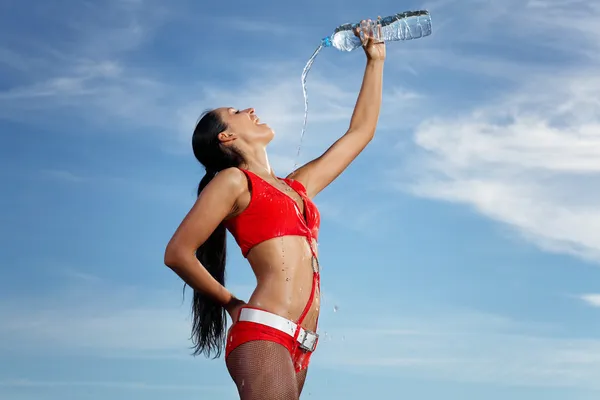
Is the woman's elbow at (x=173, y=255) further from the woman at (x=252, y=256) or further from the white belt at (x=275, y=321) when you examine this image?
the white belt at (x=275, y=321)

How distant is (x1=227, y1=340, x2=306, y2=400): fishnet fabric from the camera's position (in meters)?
3.93

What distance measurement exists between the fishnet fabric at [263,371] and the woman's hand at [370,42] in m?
2.31

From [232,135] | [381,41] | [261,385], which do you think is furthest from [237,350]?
[381,41]

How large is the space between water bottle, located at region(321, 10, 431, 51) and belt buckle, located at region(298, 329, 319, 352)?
230 centimetres

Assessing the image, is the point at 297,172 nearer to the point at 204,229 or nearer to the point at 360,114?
the point at 360,114

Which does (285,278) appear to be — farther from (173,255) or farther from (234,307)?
(173,255)

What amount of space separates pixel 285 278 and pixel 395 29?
260 centimetres

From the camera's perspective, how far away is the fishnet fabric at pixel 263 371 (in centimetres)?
393

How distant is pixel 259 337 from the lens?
4.02 metres

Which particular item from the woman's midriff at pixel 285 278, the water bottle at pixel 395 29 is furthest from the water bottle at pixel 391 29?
the woman's midriff at pixel 285 278

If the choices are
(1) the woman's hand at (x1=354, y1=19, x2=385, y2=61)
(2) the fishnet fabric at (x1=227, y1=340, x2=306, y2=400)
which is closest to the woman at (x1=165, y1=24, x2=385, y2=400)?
(2) the fishnet fabric at (x1=227, y1=340, x2=306, y2=400)

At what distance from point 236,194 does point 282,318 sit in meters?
0.70

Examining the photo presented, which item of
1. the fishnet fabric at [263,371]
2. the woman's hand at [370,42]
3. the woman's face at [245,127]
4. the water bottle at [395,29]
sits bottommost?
the fishnet fabric at [263,371]

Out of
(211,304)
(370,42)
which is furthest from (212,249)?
(370,42)
